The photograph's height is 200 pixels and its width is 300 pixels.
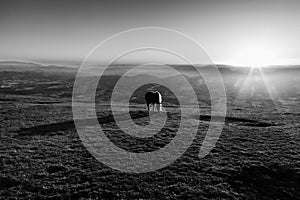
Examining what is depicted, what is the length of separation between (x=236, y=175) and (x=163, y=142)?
24.9ft

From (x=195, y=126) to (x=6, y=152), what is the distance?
18.6m

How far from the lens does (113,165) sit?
52.5 ft

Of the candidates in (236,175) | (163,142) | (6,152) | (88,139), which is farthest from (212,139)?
(6,152)

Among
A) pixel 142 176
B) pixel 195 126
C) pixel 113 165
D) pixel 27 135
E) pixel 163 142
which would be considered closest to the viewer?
pixel 142 176

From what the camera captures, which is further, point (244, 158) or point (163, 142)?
point (163, 142)

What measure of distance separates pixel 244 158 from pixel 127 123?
13.9 metres

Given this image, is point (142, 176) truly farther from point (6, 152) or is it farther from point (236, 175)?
point (6, 152)

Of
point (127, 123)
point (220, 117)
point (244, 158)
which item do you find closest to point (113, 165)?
point (244, 158)

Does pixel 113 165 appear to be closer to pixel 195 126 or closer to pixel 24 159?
pixel 24 159

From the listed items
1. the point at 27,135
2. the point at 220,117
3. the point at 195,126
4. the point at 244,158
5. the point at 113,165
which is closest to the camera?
the point at 113,165

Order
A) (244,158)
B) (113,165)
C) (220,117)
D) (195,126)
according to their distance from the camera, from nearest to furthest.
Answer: (113,165) < (244,158) < (195,126) < (220,117)

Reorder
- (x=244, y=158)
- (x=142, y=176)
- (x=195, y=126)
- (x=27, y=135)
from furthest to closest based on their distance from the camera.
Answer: (x=195, y=126) → (x=27, y=135) → (x=244, y=158) → (x=142, y=176)

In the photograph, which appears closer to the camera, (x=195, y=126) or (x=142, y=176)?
(x=142, y=176)

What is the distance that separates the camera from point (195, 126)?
26.8 metres
